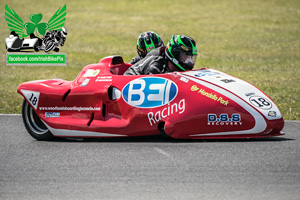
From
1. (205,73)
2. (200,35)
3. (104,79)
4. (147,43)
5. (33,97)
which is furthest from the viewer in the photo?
(200,35)

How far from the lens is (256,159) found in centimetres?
721

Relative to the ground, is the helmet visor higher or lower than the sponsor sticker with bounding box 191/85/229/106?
higher

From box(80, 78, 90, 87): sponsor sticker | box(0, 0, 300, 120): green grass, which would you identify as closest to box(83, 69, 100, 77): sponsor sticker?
box(80, 78, 90, 87): sponsor sticker

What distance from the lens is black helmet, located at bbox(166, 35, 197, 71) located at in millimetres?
8812

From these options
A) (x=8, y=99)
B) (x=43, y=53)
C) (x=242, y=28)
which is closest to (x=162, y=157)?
(x=8, y=99)

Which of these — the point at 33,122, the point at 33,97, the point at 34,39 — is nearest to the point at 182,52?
the point at 33,97

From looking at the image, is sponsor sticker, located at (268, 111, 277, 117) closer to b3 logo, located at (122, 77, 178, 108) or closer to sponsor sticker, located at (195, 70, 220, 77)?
sponsor sticker, located at (195, 70, 220, 77)

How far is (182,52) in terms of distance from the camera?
8.82m

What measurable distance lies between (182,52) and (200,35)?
16.3 metres

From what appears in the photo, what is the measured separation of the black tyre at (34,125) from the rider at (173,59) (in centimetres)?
140

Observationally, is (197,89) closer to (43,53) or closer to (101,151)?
(101,151)

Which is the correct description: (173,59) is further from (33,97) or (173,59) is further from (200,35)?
(200,35)

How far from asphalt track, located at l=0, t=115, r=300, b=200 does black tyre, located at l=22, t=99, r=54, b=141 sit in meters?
0.16

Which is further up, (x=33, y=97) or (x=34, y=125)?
(x=33, y=97)
